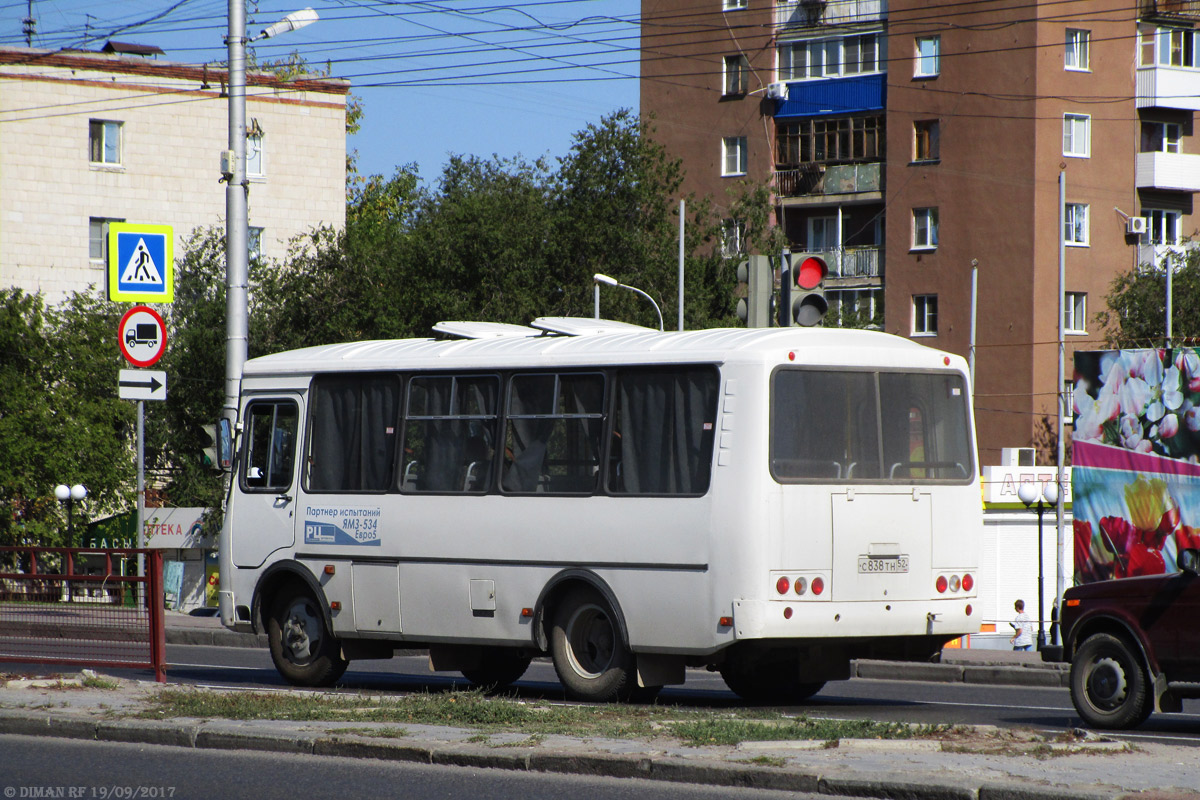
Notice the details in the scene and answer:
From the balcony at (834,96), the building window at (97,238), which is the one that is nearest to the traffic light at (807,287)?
the balcony at (834,96)

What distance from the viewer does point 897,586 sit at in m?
12.9

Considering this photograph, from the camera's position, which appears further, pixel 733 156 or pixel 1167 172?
pixel 733 156

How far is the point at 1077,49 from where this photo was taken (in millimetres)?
54719

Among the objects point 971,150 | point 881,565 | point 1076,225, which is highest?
point 971,150

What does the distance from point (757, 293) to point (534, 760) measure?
26.0ft

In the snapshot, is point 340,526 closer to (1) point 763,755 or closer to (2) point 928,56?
(1) point 763,755

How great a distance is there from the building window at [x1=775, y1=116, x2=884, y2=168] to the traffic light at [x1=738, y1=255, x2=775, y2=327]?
4332 centimetres

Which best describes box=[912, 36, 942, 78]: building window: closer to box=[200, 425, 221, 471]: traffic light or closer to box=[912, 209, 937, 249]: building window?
box=[912, 209, 937, 249]: building window

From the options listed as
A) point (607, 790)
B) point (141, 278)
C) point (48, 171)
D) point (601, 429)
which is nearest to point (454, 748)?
point (607, 790)

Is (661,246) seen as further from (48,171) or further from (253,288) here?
(48,171)

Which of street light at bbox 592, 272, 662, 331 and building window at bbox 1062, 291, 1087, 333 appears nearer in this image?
street light at bbox 592, 272, 662, 331

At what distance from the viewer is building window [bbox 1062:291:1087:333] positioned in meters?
55.2

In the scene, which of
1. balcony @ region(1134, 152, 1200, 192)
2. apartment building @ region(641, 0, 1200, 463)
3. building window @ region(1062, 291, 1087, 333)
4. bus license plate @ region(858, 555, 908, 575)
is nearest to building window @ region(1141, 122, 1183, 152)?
apartment building @ region(641, 0, 1200, 463)

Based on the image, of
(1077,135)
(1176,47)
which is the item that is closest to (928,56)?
(1077,135)
